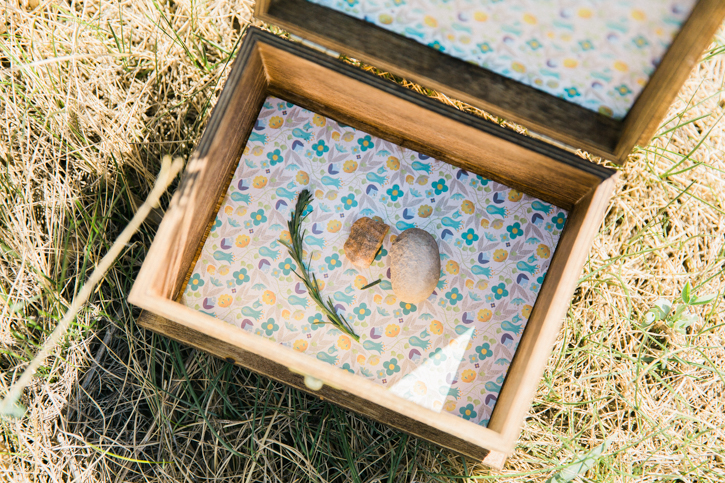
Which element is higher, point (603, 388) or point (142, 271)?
point (603, 388)

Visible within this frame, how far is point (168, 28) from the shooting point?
1.55 metres

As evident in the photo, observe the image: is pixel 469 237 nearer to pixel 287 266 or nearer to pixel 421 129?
pixel 421 129

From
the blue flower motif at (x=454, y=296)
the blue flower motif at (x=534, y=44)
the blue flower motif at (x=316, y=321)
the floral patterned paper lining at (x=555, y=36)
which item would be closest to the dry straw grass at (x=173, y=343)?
the blue flower motif at (x=316, y=321)

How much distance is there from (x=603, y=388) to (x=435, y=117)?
3.34 feet

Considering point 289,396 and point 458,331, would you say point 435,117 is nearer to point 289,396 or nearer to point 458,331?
point 458,331

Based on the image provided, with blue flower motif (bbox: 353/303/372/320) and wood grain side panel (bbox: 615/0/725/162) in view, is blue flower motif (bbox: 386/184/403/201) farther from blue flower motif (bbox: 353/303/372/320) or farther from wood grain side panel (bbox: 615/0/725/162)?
wood grain side panel (bbox: 615/0/725/162)

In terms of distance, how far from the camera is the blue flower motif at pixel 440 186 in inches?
53.4

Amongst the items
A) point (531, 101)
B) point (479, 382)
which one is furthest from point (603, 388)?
point (531, 101)

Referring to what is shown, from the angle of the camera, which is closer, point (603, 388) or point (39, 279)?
point (39, 279)

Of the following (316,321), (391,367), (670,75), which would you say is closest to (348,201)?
(316,321)

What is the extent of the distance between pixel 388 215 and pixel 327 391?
19.9 inches

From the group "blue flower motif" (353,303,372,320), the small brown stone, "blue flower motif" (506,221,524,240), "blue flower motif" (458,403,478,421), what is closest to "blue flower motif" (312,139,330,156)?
the small brown stone

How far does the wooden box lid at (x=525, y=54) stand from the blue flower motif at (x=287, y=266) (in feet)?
1.83

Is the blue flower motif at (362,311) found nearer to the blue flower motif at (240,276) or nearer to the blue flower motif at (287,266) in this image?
the blue flower motif at (287,266)
